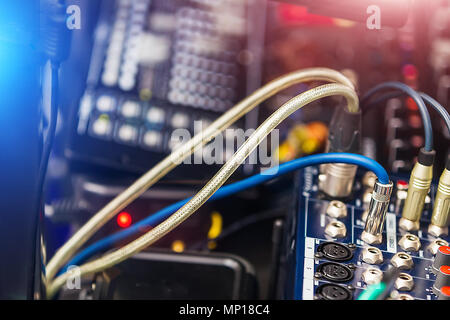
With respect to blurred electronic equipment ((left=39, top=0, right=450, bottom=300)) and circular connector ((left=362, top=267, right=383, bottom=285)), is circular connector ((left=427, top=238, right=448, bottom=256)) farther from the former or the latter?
blurred electronic equipment ((left=39, top=0, right=450, bottom=300))

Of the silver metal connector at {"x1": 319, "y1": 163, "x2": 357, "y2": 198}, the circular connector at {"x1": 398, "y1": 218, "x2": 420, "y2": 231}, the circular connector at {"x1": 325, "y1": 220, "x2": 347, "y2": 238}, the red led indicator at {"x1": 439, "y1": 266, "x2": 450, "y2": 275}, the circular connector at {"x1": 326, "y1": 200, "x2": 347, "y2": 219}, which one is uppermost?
the silver metal connector at {"x1": 319, "y1": 163, "x2": 357, "y2": 198}

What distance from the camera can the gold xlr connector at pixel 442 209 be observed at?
0.58 m

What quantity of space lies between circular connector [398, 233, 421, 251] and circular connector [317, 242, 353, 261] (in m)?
0.06

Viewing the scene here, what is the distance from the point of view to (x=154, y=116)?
0.90m

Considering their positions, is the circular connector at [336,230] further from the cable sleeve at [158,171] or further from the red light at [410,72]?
the red light at [410,72]

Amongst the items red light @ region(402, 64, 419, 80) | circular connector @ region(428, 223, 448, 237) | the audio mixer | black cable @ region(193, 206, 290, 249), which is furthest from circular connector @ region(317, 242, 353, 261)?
red light @ region(402, 64, 419, 80)

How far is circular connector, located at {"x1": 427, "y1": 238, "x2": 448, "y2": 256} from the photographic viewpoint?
578 mm

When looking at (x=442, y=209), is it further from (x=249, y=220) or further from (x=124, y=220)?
(x=124, y=220)

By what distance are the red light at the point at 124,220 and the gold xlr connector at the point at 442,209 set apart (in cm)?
42

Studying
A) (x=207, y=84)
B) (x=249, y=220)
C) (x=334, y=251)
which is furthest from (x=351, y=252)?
(x=207, y=84)

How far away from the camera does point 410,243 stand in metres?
0.58

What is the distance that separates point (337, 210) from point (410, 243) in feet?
0.28
